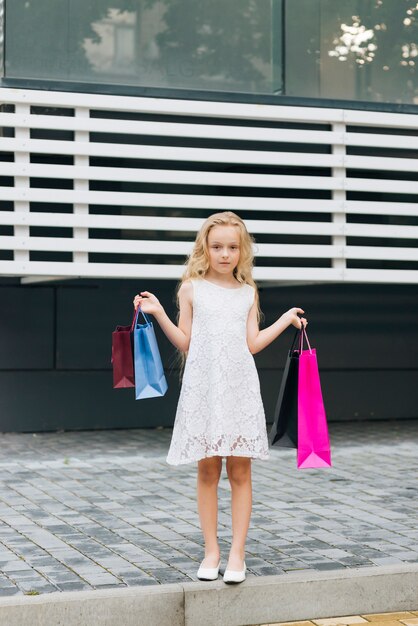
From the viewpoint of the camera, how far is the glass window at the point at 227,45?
902 centimetres

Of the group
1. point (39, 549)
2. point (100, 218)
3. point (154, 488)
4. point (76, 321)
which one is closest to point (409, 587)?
point (39, 549)

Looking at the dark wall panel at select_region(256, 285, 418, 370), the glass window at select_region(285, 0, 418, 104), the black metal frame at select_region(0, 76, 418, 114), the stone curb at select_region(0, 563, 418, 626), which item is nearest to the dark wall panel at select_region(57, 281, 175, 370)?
the dark wall panel at select_region(256, 285, 418, 370)

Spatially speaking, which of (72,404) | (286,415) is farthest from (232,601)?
(72,404)

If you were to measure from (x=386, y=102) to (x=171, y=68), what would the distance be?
201 centimetres

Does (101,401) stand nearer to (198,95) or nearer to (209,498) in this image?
(198,95)

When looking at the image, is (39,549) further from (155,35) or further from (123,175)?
(155,35)

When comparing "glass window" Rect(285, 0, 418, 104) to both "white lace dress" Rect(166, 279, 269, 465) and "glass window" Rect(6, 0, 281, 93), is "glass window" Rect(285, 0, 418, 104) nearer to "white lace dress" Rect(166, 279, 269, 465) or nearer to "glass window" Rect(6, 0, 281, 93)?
"glass window" Rect(6, 0, 281, 93)

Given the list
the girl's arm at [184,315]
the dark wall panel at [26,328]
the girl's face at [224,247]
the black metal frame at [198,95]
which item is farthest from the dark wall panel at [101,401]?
the girl's face at [224,247]

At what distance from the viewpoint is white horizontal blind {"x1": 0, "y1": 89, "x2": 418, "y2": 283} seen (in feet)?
29.0

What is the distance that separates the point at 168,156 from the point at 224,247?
4.39 m

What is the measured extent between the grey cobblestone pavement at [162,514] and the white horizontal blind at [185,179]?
1621 mm

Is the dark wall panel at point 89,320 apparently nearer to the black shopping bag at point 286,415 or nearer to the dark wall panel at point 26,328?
the dark wall panel at point 26,328

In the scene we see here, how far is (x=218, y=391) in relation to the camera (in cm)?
474

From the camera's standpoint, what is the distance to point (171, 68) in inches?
369
